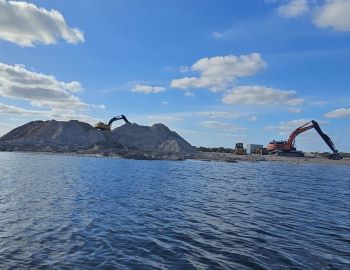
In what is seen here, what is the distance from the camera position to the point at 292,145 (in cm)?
11256

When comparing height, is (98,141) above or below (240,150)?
above

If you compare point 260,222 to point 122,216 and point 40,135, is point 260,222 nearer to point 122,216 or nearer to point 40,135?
point 122,216

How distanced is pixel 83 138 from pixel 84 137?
84 centimetres

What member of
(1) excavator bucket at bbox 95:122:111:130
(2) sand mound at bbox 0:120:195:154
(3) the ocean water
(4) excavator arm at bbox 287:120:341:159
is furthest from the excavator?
(3) the ocean water

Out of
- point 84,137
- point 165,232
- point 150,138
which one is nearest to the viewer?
point 165,232

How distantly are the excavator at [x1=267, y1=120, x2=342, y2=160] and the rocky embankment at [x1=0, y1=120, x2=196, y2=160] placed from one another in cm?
2531

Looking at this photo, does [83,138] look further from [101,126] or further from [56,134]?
[101,126]

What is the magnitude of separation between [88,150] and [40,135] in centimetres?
3732

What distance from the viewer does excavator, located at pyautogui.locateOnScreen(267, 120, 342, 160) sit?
108m

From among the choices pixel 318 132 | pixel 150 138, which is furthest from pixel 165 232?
pixel 150 138

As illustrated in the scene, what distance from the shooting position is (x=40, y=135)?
13912 cm

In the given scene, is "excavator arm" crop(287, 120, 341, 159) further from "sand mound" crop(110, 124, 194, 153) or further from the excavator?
"sand mound" crop(110, 124, 194, 153)

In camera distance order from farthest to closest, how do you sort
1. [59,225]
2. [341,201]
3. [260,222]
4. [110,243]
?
[341,201] < [260,222] < [59,225] < [110,243]

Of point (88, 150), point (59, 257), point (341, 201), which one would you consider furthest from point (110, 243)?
point (88, 150)
